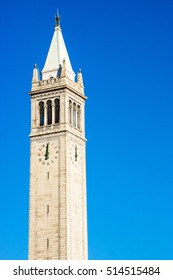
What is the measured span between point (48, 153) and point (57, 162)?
182 centimetres

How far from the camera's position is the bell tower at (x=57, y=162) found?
81.9 metres

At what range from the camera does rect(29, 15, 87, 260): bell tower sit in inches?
3223

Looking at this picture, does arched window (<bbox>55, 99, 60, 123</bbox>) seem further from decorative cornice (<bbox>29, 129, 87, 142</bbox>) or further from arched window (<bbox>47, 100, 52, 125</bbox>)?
decorative cornice (<bbox>29, 129, 87, 142</bbox>)

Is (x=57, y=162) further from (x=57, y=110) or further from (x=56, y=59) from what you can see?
(x=56, y=59)

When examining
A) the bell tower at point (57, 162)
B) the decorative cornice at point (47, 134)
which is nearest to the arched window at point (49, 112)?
the bell tower at point (57, 162)

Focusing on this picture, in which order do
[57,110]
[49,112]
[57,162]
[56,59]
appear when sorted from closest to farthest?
[57,162] < [57,110] < [49,112] < [56,59]

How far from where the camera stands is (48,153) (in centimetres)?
8556

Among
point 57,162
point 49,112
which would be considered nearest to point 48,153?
point 57,162

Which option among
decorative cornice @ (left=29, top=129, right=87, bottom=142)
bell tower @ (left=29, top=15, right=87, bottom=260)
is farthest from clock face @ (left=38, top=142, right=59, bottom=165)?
decorative cornice @ (left=29, top=129, right=87, bottom=142)

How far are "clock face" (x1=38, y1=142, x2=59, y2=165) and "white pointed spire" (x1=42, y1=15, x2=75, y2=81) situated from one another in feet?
28.5

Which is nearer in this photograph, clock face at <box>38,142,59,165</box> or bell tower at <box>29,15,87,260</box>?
bell tower at <box>29,15,87,260</box>

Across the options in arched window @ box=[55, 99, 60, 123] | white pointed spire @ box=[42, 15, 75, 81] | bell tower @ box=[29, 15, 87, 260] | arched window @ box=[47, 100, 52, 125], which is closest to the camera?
bell tower @ box=[29, 15, 87, 260]
